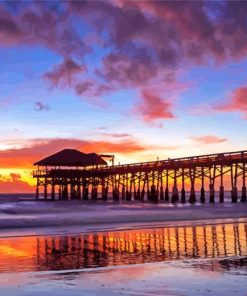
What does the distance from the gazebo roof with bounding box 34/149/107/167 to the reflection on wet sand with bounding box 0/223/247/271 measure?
43455 millimetres

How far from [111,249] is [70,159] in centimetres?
4807

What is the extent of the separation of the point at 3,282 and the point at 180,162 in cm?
3699

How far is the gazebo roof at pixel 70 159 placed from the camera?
191ft

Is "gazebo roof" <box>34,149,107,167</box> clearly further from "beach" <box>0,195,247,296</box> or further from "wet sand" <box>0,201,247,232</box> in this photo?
"beach" <box>0,195,247,296</box>

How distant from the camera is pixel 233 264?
8875 mm

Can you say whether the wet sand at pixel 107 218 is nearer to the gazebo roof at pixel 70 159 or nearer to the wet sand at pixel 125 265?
the wet sand at pixel 125 265

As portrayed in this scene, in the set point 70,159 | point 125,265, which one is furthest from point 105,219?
point 70,159

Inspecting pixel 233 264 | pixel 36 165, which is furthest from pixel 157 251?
pixel 36 165

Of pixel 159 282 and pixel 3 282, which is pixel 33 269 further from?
pixel 159 282

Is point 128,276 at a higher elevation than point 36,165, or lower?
lower

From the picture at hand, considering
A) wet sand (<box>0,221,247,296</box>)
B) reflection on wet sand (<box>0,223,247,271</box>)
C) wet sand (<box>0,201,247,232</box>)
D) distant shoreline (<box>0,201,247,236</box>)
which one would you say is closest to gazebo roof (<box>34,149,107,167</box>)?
wet sand (<box>0,201,247,232</box>)

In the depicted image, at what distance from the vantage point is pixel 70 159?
59.2 meters

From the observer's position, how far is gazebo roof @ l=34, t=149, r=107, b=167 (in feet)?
191

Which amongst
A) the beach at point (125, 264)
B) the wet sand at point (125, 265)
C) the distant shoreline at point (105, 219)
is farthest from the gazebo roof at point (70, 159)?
the wet sand at point (125, 265)
